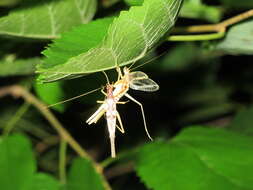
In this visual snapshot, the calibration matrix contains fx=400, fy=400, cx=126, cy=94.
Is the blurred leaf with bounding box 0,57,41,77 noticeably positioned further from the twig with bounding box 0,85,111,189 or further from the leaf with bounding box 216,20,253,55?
the leaf with bounding box 216,20,253,55

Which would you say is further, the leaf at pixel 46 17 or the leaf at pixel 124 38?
the leaf at pixel 46 17

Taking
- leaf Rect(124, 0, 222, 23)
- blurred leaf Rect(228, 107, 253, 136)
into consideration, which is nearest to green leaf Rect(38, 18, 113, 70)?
leaf Rect(124, 0, 222, 23)

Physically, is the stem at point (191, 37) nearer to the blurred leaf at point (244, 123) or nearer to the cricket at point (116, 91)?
the cricket at point (116, 91)

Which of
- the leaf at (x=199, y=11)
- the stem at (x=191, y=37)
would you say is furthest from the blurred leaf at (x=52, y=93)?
the leaf at (x=199, y=11)

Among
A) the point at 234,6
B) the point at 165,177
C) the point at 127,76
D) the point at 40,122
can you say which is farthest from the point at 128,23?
the point at 40,122

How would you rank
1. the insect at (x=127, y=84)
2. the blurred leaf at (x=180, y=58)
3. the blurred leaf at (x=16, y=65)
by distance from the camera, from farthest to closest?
the blurred leaf at (x=180, y=58) < the blurred leaf at (x=16, y=65) < the insect at (x=127, y=84)

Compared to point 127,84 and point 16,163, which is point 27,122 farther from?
point 127,84

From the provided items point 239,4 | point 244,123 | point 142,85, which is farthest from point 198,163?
point 244,123

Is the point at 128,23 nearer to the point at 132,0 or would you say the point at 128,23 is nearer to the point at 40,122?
the point at 132,0
